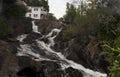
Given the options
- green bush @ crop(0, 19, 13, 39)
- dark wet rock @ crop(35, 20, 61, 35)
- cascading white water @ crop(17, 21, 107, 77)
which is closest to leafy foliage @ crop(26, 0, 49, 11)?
dark wet rock @ crop(35, 20, 61, 35)

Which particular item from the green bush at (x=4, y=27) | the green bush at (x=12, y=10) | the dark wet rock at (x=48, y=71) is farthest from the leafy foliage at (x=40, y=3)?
the dark wet rock at (x=48, y=71)

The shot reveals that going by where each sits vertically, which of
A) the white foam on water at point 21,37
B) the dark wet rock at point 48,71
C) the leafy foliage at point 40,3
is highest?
the dark wet rock at point 48,71

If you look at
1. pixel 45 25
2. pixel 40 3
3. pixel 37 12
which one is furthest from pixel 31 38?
pixel 40 3

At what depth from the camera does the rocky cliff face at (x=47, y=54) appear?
81.7ft

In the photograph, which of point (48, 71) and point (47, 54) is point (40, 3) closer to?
point (47, 54)

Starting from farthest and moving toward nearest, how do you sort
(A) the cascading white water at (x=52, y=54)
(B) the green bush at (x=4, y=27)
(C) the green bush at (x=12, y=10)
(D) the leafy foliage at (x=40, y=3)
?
(D) the leafy foliage at (x=40, y=3), (B) the green bush at (x=4, y=27), (C) the green bush at (x=12, y=10), (A) the cascading white water at (x=52, y=54)

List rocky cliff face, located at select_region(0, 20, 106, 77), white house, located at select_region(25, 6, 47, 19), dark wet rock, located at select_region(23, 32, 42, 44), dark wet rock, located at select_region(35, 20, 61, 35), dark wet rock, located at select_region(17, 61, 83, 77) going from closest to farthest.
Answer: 1. rocky cliff face, located at select_region(0, 20, 106, 77)
2. dark wet rock, located at select_region(17, 61, 83, 77)
3. dark wet rock, located at select_region(23, 32, 42, 44)
4. dark wet rock, located at select_region(35, 20, 61, 35)
5. white house, located at select_region(25, 6, 47, 19)

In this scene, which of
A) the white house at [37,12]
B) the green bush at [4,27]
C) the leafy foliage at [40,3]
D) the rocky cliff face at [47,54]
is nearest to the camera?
the rocky cliff face at [47,54]

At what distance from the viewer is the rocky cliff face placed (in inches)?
980

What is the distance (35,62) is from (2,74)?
11.9 ft

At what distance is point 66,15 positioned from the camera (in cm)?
6062

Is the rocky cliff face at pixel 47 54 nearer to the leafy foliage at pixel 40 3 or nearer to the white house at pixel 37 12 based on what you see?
the white house at pixel 37 12

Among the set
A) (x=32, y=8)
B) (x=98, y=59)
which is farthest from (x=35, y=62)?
(x=32, y=8)

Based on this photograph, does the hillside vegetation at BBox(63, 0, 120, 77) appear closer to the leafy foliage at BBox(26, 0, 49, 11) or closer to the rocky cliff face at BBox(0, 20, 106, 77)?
the rocky cliff face at BBox(0, 20, 106, 77)
